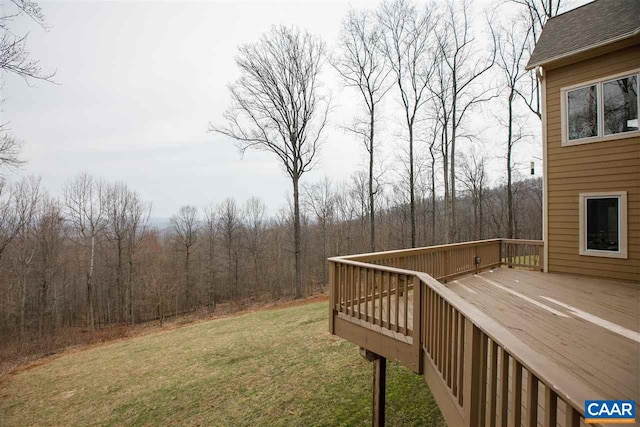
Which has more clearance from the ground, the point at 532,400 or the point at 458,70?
the point at 458,70

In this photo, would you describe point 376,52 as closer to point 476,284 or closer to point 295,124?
point 295,124

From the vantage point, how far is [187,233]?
26641 mm

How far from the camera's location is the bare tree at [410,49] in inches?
565

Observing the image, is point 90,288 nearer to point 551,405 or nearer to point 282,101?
point 282,101

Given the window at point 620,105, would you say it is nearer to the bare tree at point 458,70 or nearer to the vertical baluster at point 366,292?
the vertical baluster at point 366,292

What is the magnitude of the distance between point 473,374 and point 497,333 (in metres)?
0.44

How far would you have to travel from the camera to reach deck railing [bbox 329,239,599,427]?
126cm

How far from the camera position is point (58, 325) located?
19.4 metres

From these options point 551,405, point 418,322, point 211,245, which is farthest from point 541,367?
point 211,245

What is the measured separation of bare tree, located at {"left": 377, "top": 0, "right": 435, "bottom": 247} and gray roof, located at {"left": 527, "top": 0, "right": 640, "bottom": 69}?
6849 mm

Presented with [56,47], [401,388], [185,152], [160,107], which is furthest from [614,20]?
[185,152]

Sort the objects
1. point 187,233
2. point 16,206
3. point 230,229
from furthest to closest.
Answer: point 230,229 → point 187,233 → point 16,206

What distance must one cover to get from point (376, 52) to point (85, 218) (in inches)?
900

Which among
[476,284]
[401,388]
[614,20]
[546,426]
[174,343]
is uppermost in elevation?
[614,20]
